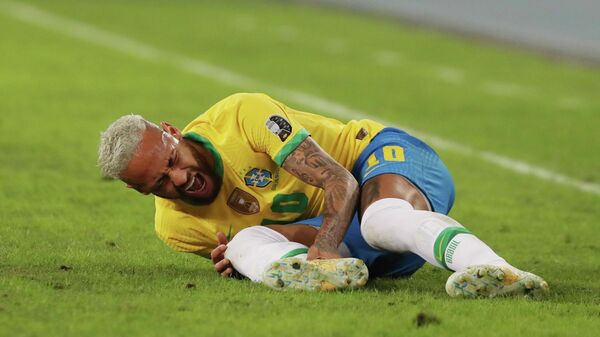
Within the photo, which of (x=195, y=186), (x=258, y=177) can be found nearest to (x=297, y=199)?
(x=258, y=177)

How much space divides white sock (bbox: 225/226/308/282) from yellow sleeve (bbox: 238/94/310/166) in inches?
12.7

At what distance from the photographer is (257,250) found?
5.91 m

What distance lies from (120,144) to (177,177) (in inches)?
10.5

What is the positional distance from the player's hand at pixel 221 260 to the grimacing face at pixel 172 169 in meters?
0.17

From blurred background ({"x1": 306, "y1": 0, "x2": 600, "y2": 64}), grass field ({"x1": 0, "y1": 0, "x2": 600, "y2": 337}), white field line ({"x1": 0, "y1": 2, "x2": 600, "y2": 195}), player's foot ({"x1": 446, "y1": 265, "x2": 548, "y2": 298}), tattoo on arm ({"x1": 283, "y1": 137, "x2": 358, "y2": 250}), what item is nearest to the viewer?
Result: grass field ({"x1": 0, "y1": 0, "x2": 600, "y2": 337})

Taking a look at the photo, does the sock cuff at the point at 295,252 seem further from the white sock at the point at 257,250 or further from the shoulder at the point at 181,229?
the shoulder at the point at 181,229

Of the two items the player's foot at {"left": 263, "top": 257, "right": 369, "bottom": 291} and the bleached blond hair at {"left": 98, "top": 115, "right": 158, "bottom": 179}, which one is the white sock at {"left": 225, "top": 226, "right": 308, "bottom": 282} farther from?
the bleached blond hair at {"left": 98, "top": 115, "right": 158, "bottom": 179}

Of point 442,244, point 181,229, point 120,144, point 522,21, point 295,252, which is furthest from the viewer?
point 522,21

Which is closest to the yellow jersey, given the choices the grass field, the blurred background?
the grass field

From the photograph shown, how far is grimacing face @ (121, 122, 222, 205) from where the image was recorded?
5793mm

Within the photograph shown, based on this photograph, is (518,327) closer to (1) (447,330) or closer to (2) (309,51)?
(1) (447,330)

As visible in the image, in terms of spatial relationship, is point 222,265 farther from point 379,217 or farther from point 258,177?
point 379,217

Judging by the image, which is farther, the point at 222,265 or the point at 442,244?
the point at 222,265

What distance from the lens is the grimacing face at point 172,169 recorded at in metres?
5.79
